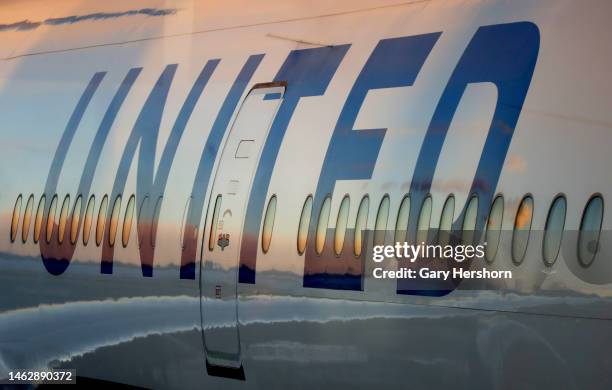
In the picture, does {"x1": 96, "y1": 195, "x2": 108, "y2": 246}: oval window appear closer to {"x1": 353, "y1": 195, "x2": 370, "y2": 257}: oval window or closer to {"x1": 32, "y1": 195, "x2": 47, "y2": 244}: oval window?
{"x1": 32, "y1": 195, "x2": 47, "y2": 244}: oval window

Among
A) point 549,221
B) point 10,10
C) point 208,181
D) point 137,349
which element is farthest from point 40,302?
point 549,221

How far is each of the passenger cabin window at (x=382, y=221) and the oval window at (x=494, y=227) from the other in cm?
58

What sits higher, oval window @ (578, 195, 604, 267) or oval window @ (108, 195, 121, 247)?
oval window @ (108, 195, 121, 247)

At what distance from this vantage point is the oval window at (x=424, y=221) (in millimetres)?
5152

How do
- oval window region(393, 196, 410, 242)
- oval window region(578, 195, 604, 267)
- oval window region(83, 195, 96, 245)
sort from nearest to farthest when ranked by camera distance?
oval window region(578, 195, 604, 267), oval window region(393, 196, 410, 242), oval window region(83, 195, 96, 245)

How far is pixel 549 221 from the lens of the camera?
15.4 feet

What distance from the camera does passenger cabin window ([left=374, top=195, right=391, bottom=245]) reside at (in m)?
5.33

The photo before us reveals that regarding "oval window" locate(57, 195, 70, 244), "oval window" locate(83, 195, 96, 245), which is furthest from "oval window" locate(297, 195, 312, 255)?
"oval window" locate(57, 195, 70, 244)

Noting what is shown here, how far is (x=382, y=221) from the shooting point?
210 inches

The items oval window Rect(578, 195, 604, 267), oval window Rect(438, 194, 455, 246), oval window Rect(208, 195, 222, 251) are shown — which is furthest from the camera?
oval window Rect(208, 195, 222, 251)

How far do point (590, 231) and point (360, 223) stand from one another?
48.7 inches

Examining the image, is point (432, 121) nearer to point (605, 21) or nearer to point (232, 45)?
point (605, 21)

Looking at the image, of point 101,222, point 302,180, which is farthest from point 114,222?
point 302,180

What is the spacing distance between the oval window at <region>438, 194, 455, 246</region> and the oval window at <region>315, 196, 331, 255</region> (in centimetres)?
69
